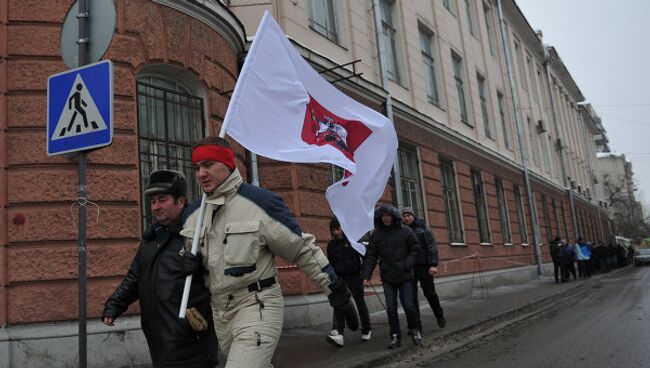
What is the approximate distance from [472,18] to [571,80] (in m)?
22.5

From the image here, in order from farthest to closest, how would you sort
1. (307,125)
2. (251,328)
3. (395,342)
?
(395,342) → (307,125) → (251,328)

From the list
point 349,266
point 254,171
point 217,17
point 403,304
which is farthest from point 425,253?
point 217,17

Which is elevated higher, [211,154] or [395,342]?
[211,154]

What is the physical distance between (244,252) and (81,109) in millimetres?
1721

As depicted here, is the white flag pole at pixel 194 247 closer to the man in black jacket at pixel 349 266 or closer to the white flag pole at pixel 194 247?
the white flag pole at pixel 194 247

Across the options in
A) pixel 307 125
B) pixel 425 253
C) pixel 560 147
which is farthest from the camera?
pixel 560 147

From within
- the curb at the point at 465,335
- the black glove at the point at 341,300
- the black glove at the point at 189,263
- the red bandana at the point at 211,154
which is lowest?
the curb at the point at 465,335

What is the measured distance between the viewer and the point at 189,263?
9.36 feet

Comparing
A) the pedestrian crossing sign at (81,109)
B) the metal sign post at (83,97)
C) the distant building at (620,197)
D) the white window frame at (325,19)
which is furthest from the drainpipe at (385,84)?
the distant building at (620,197)

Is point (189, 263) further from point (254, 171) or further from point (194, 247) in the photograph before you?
point (254, 171)

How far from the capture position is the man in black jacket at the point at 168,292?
2873mm

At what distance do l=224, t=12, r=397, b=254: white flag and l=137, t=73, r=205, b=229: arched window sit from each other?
12.1 feet

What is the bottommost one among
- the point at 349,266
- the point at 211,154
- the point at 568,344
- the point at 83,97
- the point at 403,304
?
the point at 568,344

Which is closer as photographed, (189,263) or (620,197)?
(189,263)
